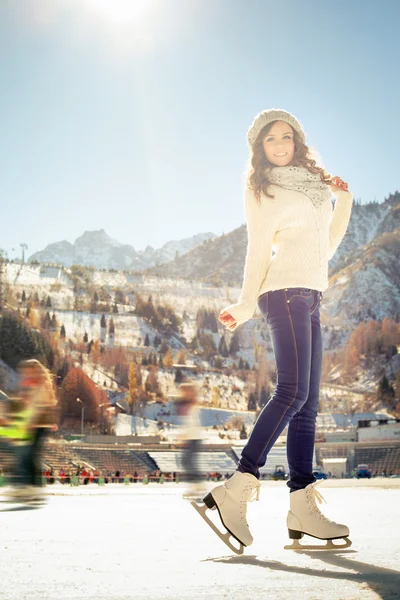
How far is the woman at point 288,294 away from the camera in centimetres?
312

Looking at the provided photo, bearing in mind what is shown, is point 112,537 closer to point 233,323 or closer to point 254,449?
point 254,449

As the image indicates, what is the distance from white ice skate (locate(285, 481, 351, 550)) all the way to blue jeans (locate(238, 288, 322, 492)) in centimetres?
7

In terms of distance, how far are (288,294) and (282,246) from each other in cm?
25

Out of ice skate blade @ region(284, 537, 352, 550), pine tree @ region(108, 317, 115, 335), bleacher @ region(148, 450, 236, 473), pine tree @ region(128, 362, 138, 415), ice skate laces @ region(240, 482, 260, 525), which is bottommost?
bleacher @ region(148, 450, 236, 473)

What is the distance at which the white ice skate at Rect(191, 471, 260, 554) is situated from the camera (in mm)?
2889

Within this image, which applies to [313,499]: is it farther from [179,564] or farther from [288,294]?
[179,564]

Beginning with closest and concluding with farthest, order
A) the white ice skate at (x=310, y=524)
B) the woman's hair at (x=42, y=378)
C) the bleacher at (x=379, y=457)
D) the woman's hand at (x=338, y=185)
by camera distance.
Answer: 1. the white ice skate at (x=310, y=524)
2. the woman's hand at (x=338, y=185)
3. the woman's hair at (x=42, y=378)
4. the bleacher at (x=379, y=457)

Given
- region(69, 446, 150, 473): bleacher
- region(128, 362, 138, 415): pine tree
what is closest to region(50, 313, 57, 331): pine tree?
region(128, 362, 138, 415): pine tree

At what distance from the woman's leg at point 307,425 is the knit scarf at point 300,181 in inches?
20.3

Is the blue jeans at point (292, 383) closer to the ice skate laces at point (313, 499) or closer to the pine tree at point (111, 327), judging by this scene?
the ice skate laces at point (313, 499)

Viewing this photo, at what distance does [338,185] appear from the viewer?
146 inches

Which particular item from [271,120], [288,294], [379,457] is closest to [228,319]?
[288,294]

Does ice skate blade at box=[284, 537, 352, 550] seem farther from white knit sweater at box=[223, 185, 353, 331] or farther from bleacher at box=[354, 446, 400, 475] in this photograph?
bleacher at box=[354, 446, 400, 475]

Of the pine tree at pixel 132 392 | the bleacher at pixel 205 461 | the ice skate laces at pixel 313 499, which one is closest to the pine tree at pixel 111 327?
the pine tree at pixel 132 392
